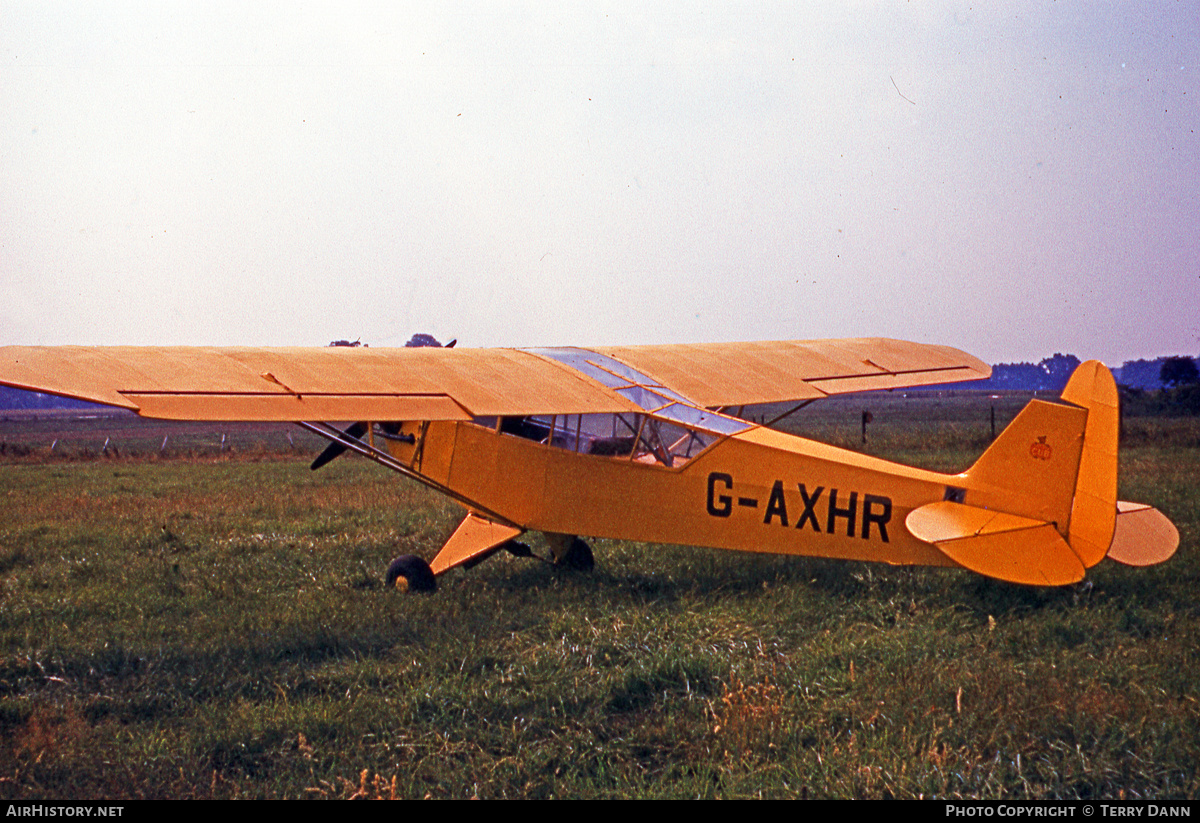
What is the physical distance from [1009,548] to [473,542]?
4.58 meters

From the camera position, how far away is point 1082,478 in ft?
20.6

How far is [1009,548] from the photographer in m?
6.23

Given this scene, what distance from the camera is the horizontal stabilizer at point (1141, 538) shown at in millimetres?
6471

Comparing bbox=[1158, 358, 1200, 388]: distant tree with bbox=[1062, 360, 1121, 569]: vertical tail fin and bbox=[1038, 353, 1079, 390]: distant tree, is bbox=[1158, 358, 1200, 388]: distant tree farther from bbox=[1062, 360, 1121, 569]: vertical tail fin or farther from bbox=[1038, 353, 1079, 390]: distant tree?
bbox=[1038, 353, 1079, 390]: distant tree

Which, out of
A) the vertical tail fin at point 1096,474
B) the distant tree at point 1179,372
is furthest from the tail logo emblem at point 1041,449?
the distant tree at point 1179,372

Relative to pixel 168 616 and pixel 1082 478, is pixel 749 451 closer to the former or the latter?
pixel 1082 478

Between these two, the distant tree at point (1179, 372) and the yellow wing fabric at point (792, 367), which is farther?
the distant tree at point (1179, 372)

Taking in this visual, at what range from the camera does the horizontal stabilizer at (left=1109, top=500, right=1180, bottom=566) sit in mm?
6471

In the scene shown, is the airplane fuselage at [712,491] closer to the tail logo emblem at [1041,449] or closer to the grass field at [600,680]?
the grass field at [600,680]

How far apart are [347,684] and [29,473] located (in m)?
19.7

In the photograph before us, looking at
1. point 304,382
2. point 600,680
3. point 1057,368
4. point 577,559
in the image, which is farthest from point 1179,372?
point 1057,368

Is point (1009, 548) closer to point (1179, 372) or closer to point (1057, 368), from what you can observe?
point (1179, 372)

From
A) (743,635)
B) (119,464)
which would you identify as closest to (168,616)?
(743,635)

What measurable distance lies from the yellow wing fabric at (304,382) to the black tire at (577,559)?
1.57 meters
